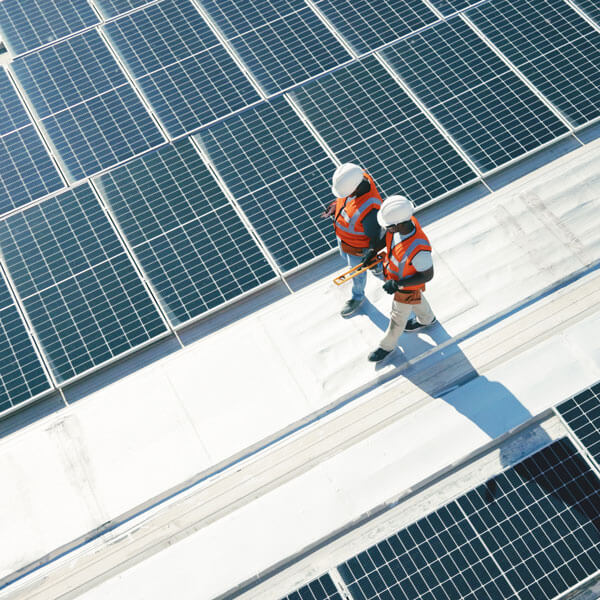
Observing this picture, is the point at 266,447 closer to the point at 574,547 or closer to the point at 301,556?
the point at 301,556

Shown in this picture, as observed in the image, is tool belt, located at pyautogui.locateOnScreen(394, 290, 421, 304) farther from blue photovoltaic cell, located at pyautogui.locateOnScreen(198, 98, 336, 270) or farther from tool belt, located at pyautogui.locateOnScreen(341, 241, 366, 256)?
blue photovoltaic cell, located at pyautogui.locateOnScreen(198, 98, 336, 270)

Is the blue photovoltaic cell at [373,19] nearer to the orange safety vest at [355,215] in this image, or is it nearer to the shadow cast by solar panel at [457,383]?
the orange safety vest at [355,215]

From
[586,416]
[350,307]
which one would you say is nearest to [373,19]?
[350,307]

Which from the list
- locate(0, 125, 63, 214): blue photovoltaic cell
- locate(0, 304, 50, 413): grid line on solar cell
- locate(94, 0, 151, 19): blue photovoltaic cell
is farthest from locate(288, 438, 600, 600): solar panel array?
locate(94, 0, 151, 19): blue photovoltaic cell

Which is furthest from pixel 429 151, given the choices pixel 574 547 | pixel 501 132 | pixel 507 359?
pixel 574 547

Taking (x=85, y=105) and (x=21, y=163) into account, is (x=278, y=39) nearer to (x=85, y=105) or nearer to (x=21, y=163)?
(x=85, y=105)
